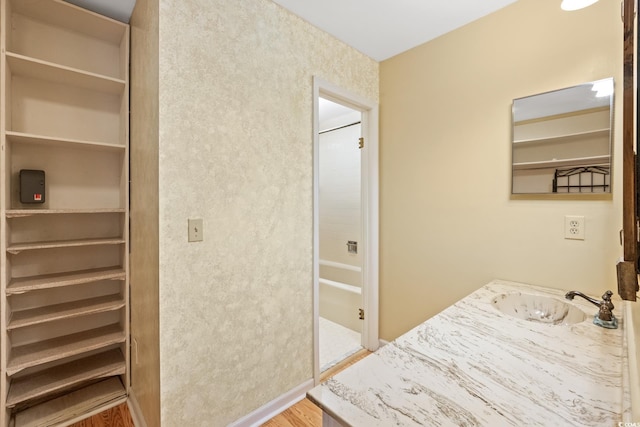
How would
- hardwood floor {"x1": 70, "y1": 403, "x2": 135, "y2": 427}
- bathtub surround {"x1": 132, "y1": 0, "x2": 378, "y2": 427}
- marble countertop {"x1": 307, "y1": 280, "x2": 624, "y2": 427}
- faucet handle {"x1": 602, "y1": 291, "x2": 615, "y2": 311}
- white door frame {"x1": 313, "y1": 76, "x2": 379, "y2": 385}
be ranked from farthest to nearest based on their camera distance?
1. white door frame {"x1": 313, "y1": 76, "x2": 379, "y2": 385}
2. hardwood floor {"x1": 70, "y1": 403, "x2": 135, "y2": 427}
3. bathtub surround {"x1": 132, "y1": 0, "x2": 378, "y2": 427}
4. faucet handle {"x1": 602, "y1": 291, "x2": 615, "y2": 311}
5. marble countertop {"x1": 307, "y1": 280, "x2": 624, "y2": 427}

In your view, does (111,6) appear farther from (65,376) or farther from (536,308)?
(536,308)

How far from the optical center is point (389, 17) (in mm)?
Answer: 1801

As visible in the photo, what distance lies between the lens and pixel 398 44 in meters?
2.12

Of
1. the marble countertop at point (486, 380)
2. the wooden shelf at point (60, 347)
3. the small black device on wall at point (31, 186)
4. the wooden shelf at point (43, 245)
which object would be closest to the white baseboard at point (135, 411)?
the wooden shelf at point (60, 347)

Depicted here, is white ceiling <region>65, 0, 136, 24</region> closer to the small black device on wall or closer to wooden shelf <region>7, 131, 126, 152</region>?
wooden shelf <region>7, 131, 126, 152</region>

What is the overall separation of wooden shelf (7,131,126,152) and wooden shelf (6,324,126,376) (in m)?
1.23

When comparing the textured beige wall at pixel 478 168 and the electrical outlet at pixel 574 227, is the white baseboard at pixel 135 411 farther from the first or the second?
the electrical outlet at pixel 574 227

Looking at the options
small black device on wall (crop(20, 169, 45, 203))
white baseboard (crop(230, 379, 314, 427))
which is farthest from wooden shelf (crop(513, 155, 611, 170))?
small black device on wall (crop(20, 169, 45, 203))

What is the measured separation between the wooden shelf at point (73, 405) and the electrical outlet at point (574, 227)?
9.50ft

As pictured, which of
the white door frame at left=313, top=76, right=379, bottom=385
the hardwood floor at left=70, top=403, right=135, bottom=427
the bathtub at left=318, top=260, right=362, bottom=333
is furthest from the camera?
the bathtub at left=318, top=260, right=362, bottom=333

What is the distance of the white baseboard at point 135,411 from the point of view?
1.58m

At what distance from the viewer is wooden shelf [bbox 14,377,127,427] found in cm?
161

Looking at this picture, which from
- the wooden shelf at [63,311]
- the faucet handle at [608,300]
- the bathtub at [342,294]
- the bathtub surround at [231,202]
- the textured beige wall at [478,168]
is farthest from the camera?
the bathtub at [342,294]

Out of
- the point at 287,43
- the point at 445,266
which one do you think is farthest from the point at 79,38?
the point at 445,266
